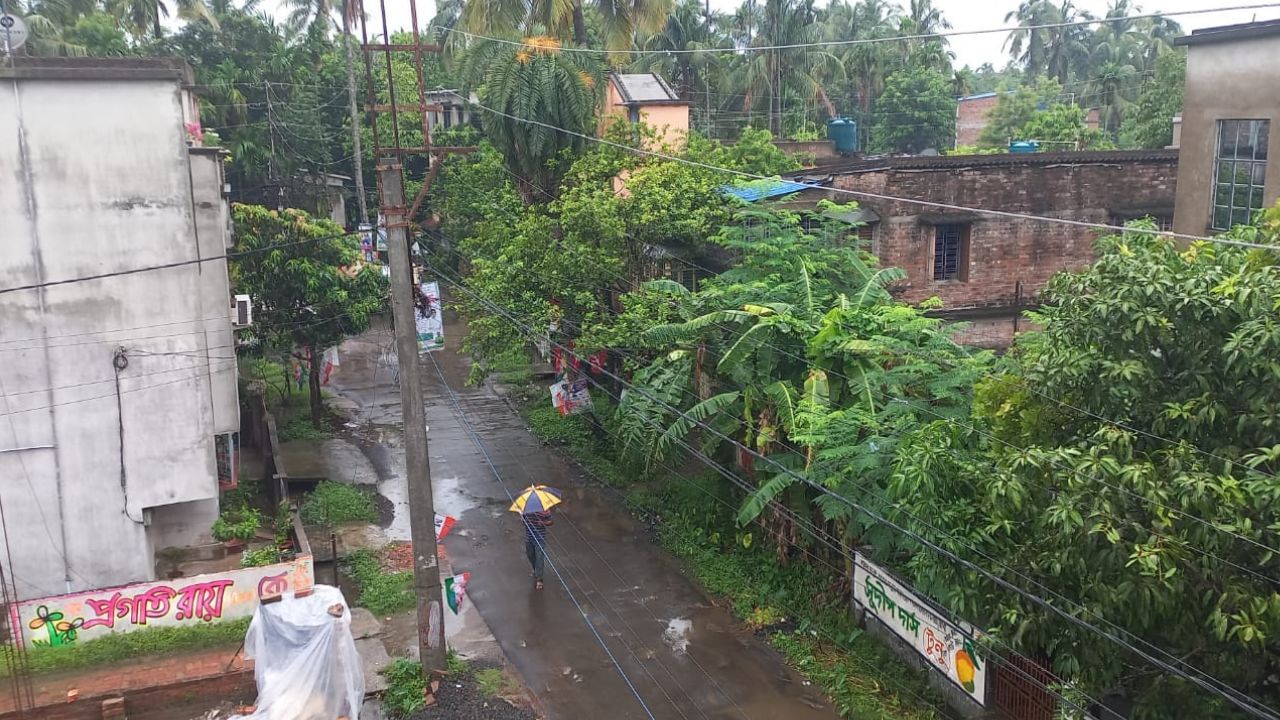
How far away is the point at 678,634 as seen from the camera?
15.4 meters

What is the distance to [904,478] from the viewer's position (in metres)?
10.3

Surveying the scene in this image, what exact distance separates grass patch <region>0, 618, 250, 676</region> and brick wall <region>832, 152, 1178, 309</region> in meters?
13.3

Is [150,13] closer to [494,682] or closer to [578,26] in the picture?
[578,26]

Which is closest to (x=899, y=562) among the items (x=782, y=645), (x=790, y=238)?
(x=782, y=645)

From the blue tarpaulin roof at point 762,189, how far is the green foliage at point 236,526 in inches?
408

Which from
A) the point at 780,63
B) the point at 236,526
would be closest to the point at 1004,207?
the point at 236,526

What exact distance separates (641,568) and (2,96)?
1197 centimetres

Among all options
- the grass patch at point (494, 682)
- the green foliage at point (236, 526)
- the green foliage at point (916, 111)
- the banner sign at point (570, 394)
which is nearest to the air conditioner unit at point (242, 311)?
the green foliage at point (236, 526)

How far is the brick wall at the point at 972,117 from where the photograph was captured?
2279 inches

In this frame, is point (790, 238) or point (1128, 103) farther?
point (1128, 103)

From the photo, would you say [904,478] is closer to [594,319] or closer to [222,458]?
[594,319]

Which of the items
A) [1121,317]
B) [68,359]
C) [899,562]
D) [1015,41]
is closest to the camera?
[1121,317]

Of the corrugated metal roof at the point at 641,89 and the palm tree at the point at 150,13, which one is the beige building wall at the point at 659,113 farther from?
the palm tree at the point at 150,13

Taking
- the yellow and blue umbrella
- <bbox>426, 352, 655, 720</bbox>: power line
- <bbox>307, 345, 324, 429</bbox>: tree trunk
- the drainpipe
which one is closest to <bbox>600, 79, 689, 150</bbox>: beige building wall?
<bbox>426, 352, 655, 720</bbox>: power line
